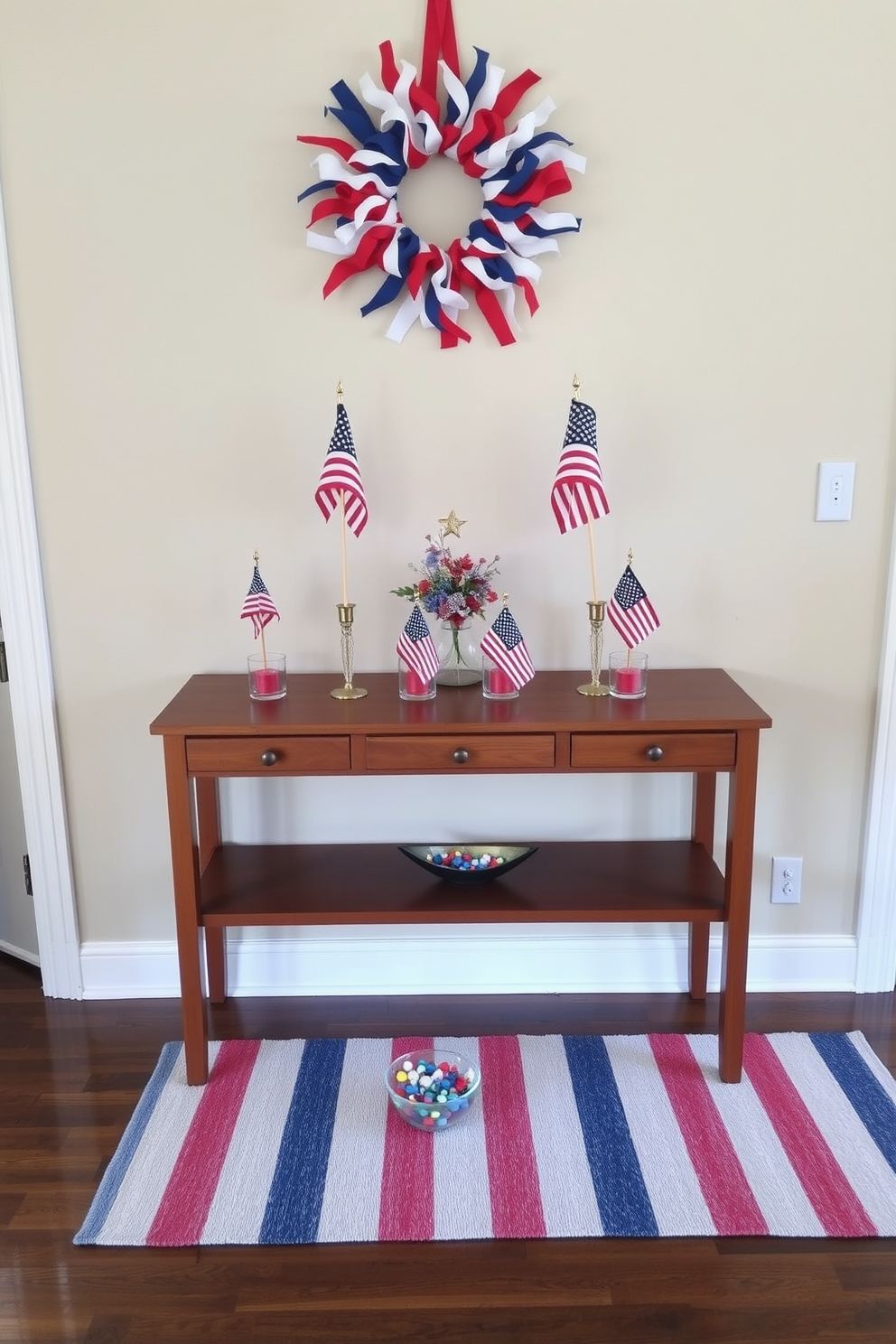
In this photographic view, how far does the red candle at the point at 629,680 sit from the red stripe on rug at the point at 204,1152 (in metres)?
1.17

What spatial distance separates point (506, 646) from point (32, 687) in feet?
3.74

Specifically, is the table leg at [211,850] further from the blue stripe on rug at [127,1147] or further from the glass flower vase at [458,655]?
the glass flower vase at [458,655]

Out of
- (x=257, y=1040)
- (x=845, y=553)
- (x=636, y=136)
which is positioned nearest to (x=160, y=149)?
(x=636, y=136)

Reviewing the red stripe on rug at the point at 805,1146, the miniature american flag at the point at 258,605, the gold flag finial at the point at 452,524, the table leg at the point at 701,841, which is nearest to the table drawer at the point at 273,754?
the miniature american flag at the point at 258,605

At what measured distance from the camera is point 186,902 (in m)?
2.12

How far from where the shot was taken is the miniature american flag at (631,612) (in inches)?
82.4

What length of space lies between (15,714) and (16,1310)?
1242 mm

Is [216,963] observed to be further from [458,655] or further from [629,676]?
[629,676]

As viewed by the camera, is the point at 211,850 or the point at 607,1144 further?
the point at 211,850

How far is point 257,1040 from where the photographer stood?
234cm

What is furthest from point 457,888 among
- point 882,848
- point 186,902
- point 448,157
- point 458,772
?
point 448,157

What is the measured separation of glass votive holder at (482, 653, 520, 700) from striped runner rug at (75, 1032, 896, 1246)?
814 mm

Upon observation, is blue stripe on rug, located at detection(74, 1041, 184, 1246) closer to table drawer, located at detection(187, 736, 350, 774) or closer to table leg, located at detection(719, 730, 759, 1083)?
table drawer, located at detection(187, 736, 350, 774)

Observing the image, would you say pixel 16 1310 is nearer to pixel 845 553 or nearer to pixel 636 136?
pixel 845 553
